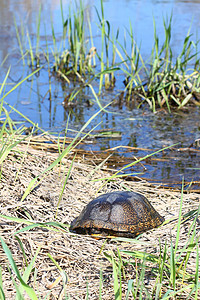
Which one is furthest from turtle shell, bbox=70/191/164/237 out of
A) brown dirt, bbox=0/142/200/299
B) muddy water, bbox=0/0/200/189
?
muddy water, bbox=0/0/200/189

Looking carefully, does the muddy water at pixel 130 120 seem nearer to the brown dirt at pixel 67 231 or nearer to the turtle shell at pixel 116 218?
the brown dirt at pixel 67 231

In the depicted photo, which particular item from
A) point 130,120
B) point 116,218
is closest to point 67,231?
point 116,218

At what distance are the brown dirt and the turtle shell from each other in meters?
0.08

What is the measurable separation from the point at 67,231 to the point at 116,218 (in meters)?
0.36

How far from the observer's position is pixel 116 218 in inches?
98.0

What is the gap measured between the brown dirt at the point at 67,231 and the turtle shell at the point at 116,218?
8cm

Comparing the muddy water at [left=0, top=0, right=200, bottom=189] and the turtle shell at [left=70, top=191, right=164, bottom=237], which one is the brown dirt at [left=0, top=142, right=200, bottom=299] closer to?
the turtle shell at [left=70, top=191, right=164, bottom=237]

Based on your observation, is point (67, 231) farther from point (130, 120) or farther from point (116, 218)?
point (130, 120)

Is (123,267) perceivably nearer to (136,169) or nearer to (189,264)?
(189,264)

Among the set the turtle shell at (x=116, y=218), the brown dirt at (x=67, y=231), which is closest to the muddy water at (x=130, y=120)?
the brown dirt at (x=67, y=231)

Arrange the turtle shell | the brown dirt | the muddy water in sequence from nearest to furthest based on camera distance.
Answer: the brown dirt, the turtle shell, the muddy water

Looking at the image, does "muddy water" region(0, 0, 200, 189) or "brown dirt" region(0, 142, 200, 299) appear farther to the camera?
"muddy water" region(0, 0, 200, 189)

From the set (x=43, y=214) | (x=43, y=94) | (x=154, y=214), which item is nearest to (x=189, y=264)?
(x=154, y=214)

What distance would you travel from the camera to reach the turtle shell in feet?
8.10
